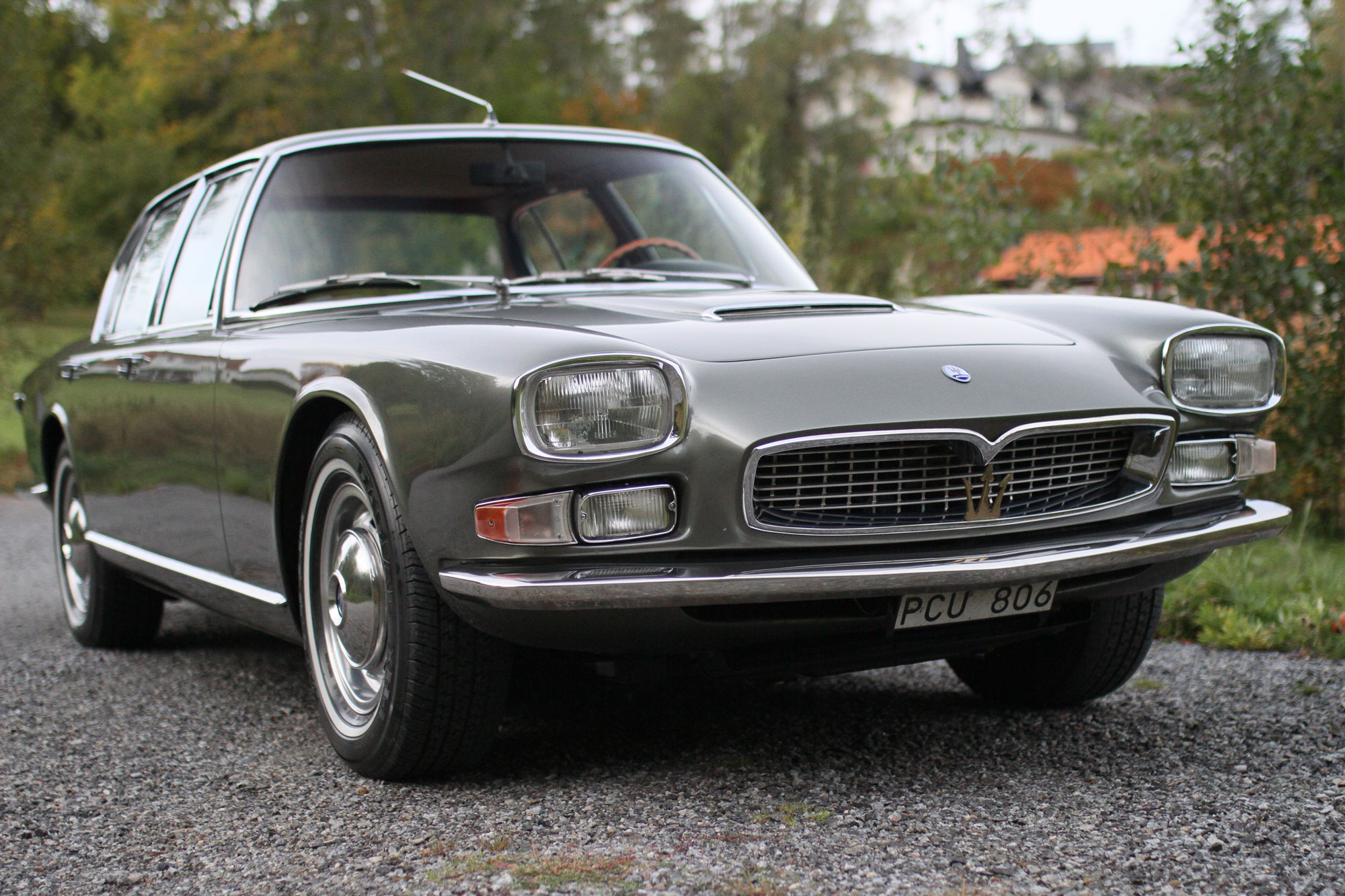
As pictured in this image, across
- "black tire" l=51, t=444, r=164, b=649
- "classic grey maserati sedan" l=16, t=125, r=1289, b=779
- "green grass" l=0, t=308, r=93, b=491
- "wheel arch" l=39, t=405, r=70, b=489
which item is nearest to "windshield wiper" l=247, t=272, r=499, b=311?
"classic grey maserati sedan" l=16, t=125, r=1289, b=779

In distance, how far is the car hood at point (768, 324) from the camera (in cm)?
273

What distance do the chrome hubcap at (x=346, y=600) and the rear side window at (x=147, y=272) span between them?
1847 mm

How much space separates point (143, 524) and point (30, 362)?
1359cm

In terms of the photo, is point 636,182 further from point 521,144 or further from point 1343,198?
point 1343,198

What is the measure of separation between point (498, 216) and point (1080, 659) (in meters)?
2.44

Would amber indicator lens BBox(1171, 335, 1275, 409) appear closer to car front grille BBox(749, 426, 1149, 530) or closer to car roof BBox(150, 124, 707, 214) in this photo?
car front grille BBox(749, 426, 1149, 530)

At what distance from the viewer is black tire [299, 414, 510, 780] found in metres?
2.73

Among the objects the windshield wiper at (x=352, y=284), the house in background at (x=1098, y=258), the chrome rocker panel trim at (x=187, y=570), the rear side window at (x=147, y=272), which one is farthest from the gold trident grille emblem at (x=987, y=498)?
the house in background at (x=1098, y=258)

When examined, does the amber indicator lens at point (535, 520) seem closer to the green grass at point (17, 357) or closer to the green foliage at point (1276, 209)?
the green foliage at point (1276, 209)

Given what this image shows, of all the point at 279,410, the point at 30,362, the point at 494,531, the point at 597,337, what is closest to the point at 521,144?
the point at 279,410

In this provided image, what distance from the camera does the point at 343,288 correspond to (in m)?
3.66

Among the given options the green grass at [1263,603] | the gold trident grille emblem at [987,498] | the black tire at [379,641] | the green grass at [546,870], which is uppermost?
the gold trident grille emblem at [987,498]

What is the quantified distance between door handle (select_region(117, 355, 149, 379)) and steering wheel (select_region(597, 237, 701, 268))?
1475mm

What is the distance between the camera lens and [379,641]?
296 centimetres
